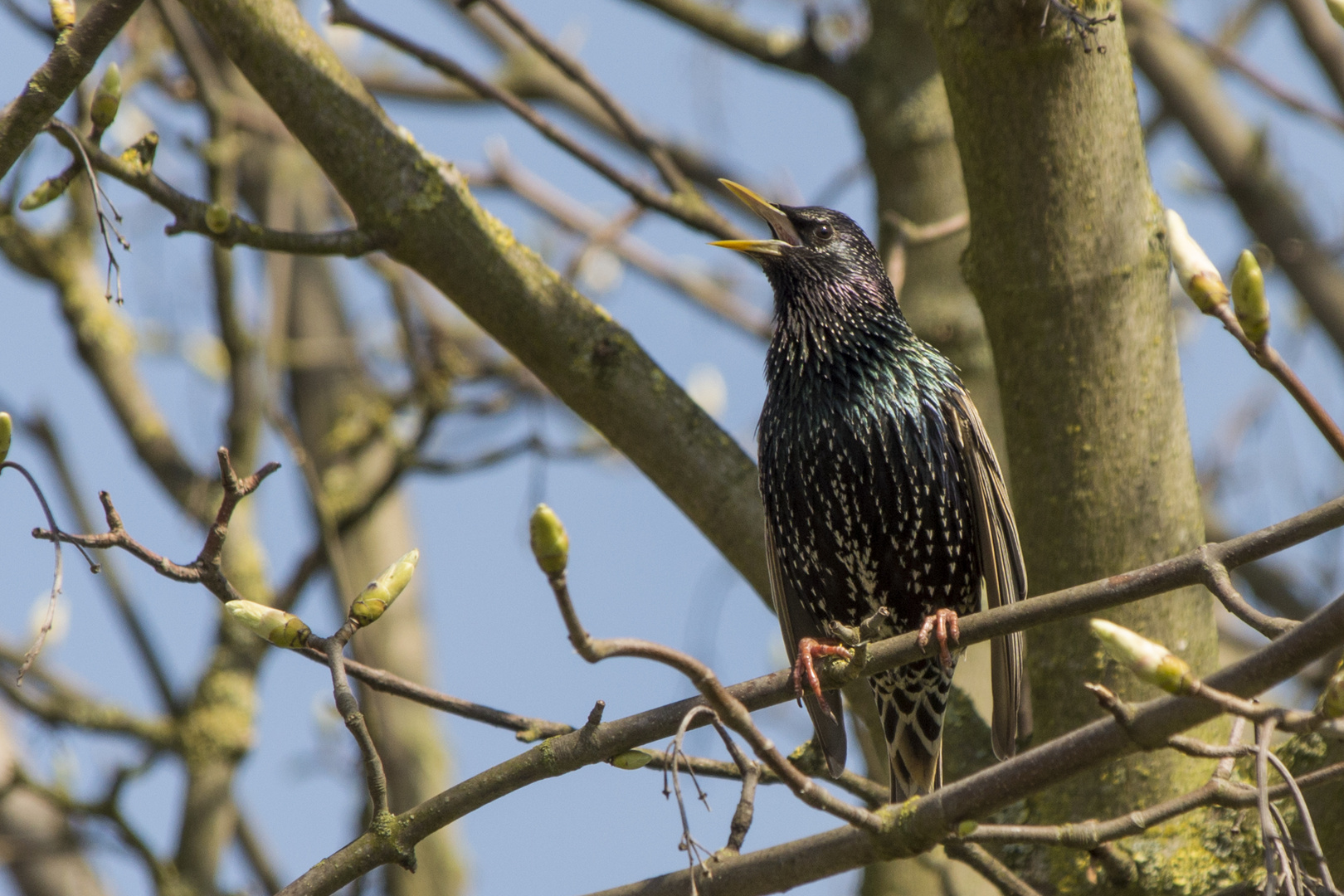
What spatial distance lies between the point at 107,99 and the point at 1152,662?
222cm

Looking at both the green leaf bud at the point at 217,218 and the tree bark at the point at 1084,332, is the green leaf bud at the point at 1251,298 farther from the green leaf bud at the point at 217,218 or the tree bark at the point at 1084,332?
the green leaf bud at the point at 217,218

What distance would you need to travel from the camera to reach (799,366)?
378 centimetres

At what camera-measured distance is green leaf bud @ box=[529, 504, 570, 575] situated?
159 centimetres

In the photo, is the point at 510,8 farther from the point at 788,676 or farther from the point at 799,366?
the point at 788,676

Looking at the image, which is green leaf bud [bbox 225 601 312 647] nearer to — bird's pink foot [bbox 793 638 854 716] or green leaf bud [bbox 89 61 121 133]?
bird's pink foot [bbox 793 638 854 716]

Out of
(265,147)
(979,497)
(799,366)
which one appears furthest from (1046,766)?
(265,147)

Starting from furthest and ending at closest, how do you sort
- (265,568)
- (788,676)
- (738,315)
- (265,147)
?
(738,315) < (265,147) < (265,568) < (788,676)

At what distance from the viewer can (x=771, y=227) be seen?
4.39 meters

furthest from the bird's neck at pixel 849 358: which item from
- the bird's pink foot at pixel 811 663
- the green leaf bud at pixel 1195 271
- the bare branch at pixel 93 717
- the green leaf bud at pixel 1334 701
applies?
the bare branch at pixel 93 717

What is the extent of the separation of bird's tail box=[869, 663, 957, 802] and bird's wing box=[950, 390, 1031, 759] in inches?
9.8

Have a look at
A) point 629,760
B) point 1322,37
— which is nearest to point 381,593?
point 629,760

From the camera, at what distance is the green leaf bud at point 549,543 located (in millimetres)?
1595

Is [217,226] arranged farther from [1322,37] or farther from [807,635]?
[1322,37]

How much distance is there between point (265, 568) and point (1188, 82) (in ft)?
13.6
